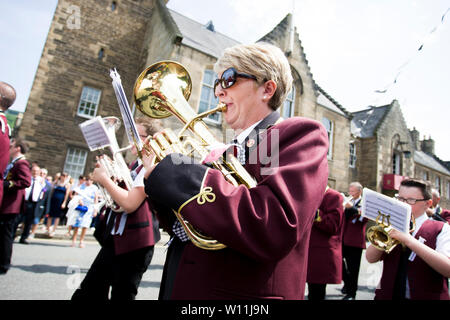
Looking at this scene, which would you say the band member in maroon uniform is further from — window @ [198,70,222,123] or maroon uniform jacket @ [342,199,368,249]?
window @ [198,70,222,123]

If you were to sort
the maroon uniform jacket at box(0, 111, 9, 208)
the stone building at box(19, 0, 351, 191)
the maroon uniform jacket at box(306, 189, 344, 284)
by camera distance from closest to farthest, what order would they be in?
the maroon uniform jacket at box(0, 111, 9, 208), the maroon uniform jacket at box(306, 189, 344, 284), the stone building at box(19, 0, 351, 191)

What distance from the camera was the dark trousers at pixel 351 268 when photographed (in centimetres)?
530

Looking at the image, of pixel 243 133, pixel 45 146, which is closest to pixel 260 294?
pixel 243 133

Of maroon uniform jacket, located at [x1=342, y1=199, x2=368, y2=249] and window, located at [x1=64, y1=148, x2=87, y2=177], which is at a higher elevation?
window, located at [x1=64, y1=148, x2=87, y2=177]

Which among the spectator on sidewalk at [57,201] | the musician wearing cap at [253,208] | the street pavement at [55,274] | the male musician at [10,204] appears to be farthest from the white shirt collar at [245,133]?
the spectator on sidewalk at [57,201]

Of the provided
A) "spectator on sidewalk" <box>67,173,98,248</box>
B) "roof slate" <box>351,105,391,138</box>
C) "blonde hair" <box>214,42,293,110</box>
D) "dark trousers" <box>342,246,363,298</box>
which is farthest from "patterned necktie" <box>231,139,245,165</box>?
"roof slate" <box>351,105,391,138</box>

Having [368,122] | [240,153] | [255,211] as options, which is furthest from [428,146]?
[255,211]

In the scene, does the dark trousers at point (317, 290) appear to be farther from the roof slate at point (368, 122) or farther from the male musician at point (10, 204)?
the roof slate at point (368, 122)

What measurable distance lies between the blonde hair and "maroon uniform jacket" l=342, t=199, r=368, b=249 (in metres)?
5.20

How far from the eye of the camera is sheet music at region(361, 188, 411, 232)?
2.34m

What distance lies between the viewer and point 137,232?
2.72 metres

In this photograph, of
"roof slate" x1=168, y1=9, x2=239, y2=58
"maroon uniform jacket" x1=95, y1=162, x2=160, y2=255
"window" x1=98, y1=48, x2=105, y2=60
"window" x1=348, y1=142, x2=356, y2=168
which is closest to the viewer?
"maroon uniform jacket" x1=95, y1=162, x2=160, y2=255

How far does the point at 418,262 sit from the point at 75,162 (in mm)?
16332

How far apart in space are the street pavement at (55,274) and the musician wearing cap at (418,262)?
2.22m
